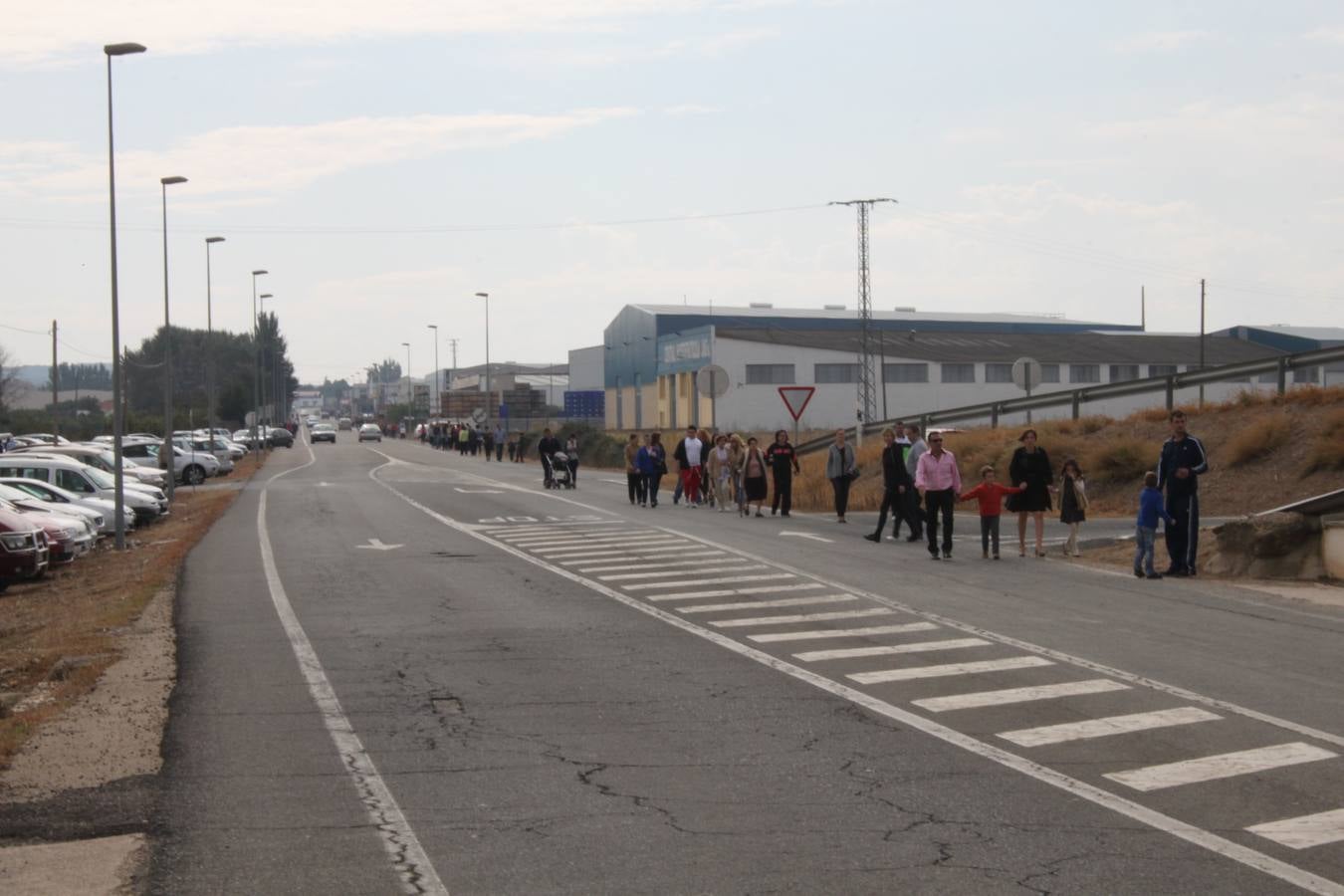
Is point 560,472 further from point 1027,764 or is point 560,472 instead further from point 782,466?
point 1027,764

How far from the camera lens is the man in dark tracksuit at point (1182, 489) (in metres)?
17.5

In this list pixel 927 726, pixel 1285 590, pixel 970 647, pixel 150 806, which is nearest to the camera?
pixel 150 806

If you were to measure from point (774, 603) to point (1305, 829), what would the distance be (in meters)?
8.95

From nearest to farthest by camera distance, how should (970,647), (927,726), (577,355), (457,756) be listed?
(457,756) < (927,726) < (970,647) < (577,355)

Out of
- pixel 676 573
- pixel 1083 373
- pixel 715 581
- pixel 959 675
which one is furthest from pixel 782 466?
pixel 1083 373

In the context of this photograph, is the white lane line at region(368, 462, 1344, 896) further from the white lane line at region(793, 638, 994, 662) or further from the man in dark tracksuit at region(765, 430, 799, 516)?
the man in dark tracksuit at region(765, 430, 799, 516)

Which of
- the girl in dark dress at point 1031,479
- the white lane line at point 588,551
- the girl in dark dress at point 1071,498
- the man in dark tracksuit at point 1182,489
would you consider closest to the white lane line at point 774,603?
the man in dark tracksuit at point 1182,489

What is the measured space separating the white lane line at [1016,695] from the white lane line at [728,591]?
603 cm

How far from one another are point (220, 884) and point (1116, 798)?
428cm

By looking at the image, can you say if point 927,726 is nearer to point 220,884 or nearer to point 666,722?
point 666,722

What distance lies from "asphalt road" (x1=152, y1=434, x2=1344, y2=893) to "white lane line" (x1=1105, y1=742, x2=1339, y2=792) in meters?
0.03

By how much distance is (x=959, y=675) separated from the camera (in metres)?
11.3

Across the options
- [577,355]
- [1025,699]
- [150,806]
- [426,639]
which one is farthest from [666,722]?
[577,355]

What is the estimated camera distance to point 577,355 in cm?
13638
